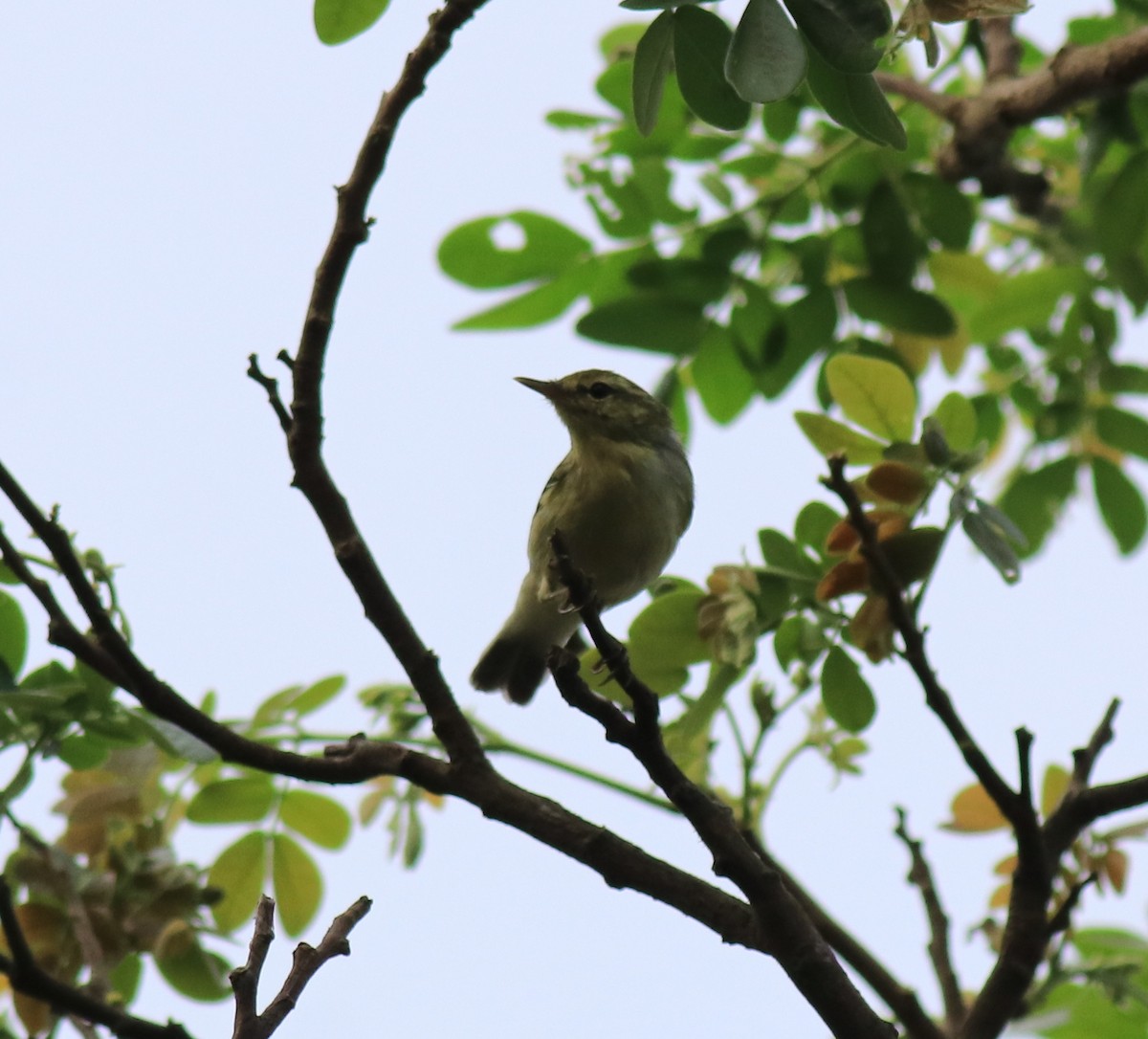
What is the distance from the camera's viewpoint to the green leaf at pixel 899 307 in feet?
13.9

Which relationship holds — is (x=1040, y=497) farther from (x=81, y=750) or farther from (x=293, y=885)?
(x=81, y=750)

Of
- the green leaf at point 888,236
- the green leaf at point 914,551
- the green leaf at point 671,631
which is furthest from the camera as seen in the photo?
the green leaf at point 888,236

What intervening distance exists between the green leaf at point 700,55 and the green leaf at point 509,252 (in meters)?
1.72

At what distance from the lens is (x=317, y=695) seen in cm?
367

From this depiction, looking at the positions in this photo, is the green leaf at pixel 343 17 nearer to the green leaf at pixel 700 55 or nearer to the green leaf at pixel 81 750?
the green leaf at pixel 700 55

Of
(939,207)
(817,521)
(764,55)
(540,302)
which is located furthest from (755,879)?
(939,207)

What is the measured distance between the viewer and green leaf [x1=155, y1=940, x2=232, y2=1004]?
339 cm

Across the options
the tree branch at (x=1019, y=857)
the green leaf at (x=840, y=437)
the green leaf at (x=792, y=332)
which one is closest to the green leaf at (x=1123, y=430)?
the green leaf at (x=792, y=332)

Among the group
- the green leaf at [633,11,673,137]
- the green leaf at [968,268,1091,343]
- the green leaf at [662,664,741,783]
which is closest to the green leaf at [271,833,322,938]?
the green leaf at [662,664,741,783]

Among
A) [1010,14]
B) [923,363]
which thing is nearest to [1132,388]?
[923,363]

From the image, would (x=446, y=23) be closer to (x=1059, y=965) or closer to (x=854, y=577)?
(x=854, y=577)

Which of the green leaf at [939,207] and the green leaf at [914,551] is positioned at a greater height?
the green leaf at [939,207]

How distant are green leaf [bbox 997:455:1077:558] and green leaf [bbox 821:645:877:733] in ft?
4.82

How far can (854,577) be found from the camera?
3066 mm
